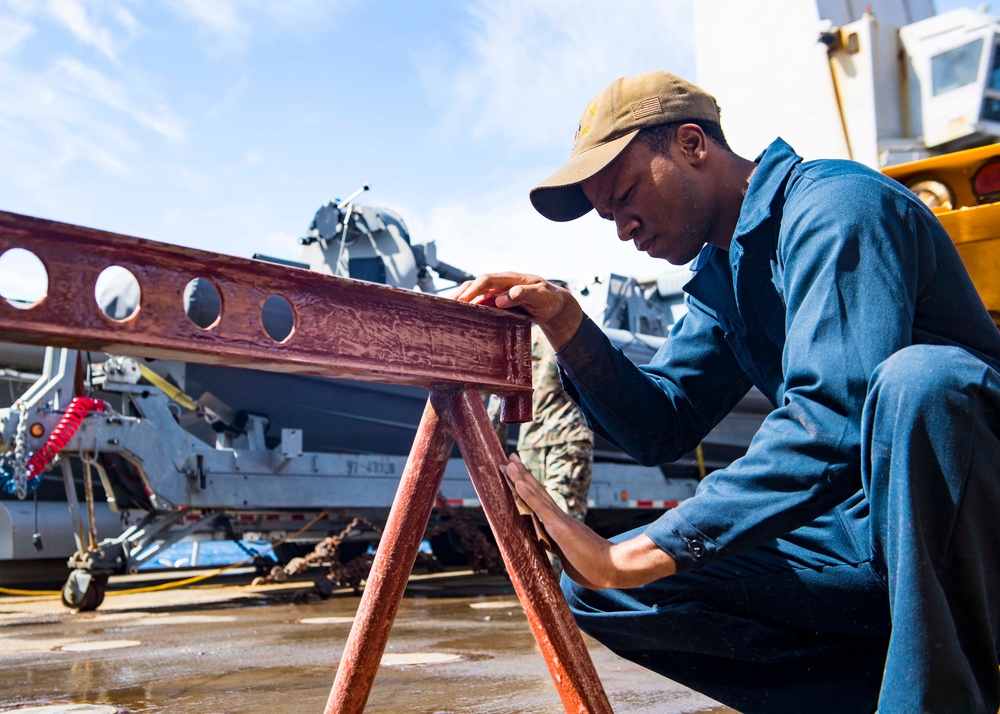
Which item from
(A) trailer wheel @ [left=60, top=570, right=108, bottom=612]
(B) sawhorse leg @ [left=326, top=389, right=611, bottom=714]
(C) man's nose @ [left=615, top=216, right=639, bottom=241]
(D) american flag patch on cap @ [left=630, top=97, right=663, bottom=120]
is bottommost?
(A) trailer wheel @ [left=60, top=570, right=108, bottom=612]

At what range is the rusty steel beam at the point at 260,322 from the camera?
1.16 meters

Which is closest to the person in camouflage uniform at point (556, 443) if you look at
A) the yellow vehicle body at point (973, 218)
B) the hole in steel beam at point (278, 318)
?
the yellow vehicle body at point (973, 218)

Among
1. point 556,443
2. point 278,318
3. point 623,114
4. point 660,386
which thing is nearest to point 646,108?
point 623,114

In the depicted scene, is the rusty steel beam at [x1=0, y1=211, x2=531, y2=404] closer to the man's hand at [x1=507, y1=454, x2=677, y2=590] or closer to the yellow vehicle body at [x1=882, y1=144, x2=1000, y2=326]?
the man's hand at [x1=507, y1=454, x2=677, y2=590]

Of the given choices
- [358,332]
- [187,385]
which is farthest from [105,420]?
[358,332]

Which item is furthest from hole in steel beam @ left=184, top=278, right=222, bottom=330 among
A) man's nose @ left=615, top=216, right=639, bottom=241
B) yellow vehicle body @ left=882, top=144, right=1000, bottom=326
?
man's nose @ left=615, top=216, right=639, bottom=241

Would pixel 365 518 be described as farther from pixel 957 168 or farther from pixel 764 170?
pixel 764 170

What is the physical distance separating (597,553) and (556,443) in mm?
3800

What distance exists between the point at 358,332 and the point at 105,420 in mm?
5056

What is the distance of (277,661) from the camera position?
11.8 feet

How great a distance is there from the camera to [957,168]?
3.11 meters

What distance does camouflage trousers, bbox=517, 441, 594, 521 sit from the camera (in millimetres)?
5094

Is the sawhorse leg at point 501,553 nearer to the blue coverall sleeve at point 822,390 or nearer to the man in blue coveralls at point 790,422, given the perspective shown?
the man in blue coveralls at point 790,422

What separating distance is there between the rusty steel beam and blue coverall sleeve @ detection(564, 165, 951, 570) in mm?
A: 444
